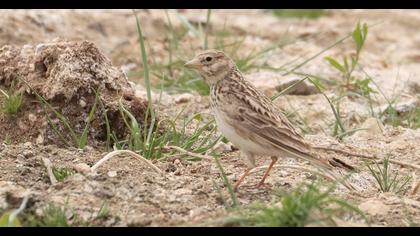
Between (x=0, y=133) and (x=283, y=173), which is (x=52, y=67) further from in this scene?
(x=283, y=173)

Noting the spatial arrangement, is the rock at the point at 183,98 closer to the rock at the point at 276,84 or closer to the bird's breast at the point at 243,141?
the rock at the point at 276,84

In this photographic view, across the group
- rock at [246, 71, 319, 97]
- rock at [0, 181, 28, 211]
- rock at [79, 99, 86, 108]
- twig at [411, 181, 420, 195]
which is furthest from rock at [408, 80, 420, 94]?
rock at [0, 181, 28, 211]

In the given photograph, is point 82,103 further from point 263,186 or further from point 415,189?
point 415,189

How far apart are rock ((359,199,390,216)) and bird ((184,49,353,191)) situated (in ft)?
1.45

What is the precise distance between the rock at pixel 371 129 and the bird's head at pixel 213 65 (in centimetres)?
150

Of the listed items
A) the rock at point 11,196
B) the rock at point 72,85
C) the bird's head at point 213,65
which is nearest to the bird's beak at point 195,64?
the bird's head at point 213,65

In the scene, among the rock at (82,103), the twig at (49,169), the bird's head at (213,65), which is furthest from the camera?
the rock at (82,103)

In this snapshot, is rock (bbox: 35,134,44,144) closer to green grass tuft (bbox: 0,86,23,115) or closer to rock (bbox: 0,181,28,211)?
green grass tuft (bbox: 0,86,23,115)

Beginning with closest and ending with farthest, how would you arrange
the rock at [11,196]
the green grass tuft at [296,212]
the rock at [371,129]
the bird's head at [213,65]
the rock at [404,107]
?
the green grass tuft at [296,212]
the rock at [11,196]
the bird's head at [213,65]
the rock at [371,129]
the rock at [404,107]

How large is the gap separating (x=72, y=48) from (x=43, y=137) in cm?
64

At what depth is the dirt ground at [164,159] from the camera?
515 centimetres

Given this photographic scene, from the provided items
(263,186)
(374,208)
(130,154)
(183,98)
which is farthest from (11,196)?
(183,98)

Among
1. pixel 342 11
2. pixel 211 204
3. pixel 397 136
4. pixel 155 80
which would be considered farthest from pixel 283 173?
pixel 342 11

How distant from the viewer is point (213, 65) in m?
6.28
